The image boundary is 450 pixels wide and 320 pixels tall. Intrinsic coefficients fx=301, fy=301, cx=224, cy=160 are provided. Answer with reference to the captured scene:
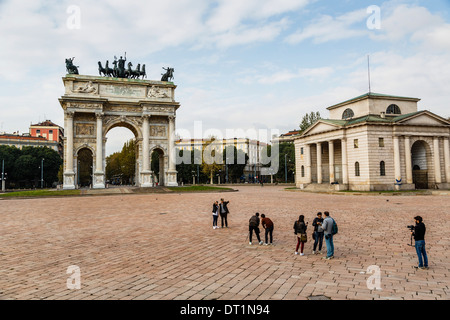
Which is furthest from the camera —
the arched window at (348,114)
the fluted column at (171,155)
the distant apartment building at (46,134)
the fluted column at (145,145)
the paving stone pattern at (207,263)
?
the distant apartment building at (46,134)

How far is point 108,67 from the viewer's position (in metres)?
49.7

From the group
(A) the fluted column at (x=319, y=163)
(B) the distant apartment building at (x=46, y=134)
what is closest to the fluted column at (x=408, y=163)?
(A) the fluted column at (x=319, y=163)

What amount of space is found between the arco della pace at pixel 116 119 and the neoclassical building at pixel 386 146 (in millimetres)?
24934

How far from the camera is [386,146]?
137 ft

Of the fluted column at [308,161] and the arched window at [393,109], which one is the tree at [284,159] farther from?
the arched window at [393,109]

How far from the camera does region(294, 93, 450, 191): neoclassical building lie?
41.1m

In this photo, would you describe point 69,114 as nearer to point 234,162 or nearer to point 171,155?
point 171,155

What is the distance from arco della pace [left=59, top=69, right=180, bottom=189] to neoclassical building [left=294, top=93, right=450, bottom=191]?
81.8 ft

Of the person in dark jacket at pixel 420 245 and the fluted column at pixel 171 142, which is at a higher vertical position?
the fluted column at pixel 171 142

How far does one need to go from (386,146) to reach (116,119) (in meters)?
40.9

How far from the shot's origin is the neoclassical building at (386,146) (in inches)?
1617

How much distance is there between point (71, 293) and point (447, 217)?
61.0ft
